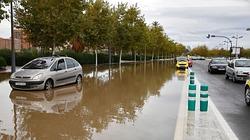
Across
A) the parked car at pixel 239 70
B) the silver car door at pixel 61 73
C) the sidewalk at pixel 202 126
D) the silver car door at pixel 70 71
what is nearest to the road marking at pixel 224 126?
the sidewalk at pixel 202 126

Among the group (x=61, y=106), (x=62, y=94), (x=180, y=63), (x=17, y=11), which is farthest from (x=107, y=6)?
(x=61, y=106)

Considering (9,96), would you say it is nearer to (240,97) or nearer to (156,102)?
(156,102)

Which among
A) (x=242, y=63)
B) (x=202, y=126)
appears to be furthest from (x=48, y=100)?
(x=242, y=63)

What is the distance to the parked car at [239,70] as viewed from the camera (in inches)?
854

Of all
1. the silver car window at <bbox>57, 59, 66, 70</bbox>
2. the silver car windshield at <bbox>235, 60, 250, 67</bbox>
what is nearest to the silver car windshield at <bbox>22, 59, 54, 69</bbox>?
the silver car window at <bbox>57, 59, 66, 70</bbox>

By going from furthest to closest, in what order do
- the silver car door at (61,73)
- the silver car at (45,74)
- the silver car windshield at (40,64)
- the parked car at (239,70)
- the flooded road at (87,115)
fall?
the parked car at (239,70) < the silver car door at (61,73) < the silver car windshield at (40,64) < the silver car at (45,74) < the flooded road at (87,115)

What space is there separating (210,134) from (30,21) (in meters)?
20.8

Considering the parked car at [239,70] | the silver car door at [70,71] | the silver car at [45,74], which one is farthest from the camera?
the parked car at [239,70]

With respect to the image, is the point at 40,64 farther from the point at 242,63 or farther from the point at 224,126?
the point at 242,63

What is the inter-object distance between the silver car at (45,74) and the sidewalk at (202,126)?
7.01 metres

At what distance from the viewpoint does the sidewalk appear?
24.0 ft

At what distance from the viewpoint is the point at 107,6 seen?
128ft

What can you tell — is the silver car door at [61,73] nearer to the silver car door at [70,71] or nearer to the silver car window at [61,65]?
the silver car window at [61,65]

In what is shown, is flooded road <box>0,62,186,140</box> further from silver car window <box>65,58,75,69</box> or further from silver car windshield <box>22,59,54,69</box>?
silver car window <box>65,58,75,69</box>
